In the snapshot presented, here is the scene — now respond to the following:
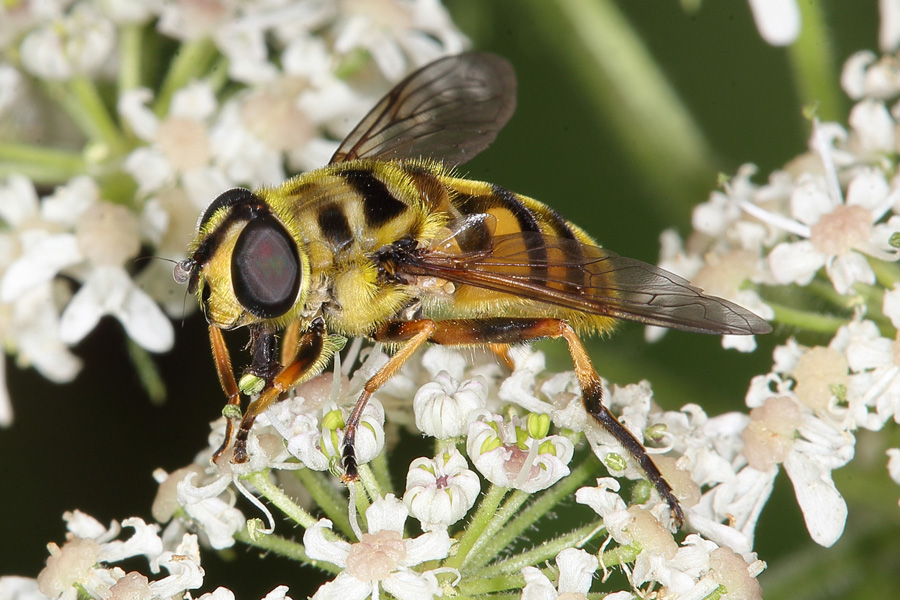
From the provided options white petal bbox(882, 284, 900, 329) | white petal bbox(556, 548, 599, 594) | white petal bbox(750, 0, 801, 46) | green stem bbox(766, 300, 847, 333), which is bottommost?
white petal bbox(556, 548, 599, 594)

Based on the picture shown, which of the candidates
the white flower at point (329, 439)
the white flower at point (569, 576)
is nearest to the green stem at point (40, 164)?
the white flower at point (329, 439)

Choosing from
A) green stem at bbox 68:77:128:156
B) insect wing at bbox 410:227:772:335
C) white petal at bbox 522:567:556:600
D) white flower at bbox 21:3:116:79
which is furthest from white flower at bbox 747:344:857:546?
white flower at bbox 21:3:116:79

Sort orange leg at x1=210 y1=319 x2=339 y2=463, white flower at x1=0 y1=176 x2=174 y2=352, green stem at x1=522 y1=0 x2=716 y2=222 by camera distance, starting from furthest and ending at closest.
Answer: green stem at x1=522 y1=0 x2=716 y2=222 < white flower at x1=0 y1=176 x2=174 y2=352 < orange leg at x1=210 y1=319 x2=339 y2=463

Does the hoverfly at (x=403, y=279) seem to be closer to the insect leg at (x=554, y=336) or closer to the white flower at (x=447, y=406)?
the insect leg at (x=554, y=336)

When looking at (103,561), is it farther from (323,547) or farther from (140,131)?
(140,131)

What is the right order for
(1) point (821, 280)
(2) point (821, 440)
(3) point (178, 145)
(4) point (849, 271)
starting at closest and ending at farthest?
(2) point (821, 440)
(4) point (849, 271)
(1) point (821, 280)
(3) point (178, 145)

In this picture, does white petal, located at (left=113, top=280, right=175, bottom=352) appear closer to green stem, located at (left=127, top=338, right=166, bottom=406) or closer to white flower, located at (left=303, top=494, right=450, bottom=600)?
green stem, located at (left=127, top=338, right=166, bottom=406)

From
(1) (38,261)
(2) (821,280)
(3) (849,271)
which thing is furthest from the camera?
(1) (38,261)

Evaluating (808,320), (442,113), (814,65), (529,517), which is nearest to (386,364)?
(529,517)
